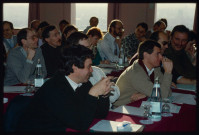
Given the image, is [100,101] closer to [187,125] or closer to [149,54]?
[187,125]

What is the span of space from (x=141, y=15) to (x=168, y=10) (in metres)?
0.92

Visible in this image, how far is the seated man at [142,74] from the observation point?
2.72 meters

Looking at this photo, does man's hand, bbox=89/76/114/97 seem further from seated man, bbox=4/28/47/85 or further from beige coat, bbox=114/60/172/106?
seated man, bbox=4/28/47/85

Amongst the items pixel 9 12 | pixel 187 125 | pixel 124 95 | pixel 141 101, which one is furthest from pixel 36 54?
pixel 9 12

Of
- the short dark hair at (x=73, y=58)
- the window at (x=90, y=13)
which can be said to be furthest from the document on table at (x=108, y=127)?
the window at (x=90, y=13)

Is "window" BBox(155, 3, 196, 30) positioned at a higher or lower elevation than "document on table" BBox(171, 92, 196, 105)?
higher

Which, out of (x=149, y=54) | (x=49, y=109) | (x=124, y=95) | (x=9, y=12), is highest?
(x=9, y=12)

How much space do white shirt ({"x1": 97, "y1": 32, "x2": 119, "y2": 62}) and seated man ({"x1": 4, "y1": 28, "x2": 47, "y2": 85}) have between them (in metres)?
2.06

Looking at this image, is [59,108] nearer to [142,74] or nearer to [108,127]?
[108,127]

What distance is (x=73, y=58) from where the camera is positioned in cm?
189

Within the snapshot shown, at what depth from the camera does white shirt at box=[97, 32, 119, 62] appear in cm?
561

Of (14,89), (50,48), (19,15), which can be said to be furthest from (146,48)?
(19,15)

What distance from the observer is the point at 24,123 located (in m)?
1.67

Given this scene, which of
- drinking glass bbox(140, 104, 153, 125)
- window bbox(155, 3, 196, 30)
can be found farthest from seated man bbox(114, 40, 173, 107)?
window bbox(155, 3, 196, 30)
